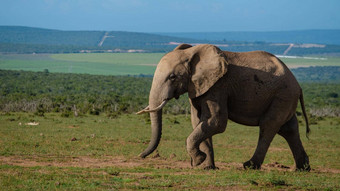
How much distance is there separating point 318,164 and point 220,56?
203 inches

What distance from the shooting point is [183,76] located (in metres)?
11.7

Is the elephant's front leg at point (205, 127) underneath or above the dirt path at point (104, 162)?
above

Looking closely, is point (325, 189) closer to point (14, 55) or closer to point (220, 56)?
point (220, 56)

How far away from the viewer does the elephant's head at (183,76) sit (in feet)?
37.8

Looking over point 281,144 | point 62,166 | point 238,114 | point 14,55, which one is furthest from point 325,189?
point 14,55

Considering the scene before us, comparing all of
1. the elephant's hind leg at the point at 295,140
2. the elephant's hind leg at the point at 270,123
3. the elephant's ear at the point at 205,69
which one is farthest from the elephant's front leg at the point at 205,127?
the elephant's hind leg at the point at 295,140

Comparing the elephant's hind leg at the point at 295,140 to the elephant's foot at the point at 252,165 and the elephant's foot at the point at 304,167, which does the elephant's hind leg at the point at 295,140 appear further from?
the elephant's foot at the point at 252,165

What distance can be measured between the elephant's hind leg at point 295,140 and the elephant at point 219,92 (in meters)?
0.36

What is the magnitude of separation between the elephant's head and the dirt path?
141 cm

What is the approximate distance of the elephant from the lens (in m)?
11.5

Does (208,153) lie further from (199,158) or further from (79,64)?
(79,64)

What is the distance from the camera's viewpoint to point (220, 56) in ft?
38.6

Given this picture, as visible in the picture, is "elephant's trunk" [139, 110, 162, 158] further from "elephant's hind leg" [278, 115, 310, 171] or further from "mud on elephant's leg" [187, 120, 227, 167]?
"elephant's hind leg" [278, 115, 310, 171]

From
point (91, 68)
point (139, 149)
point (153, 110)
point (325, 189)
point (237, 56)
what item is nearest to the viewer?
point (325, 189)
